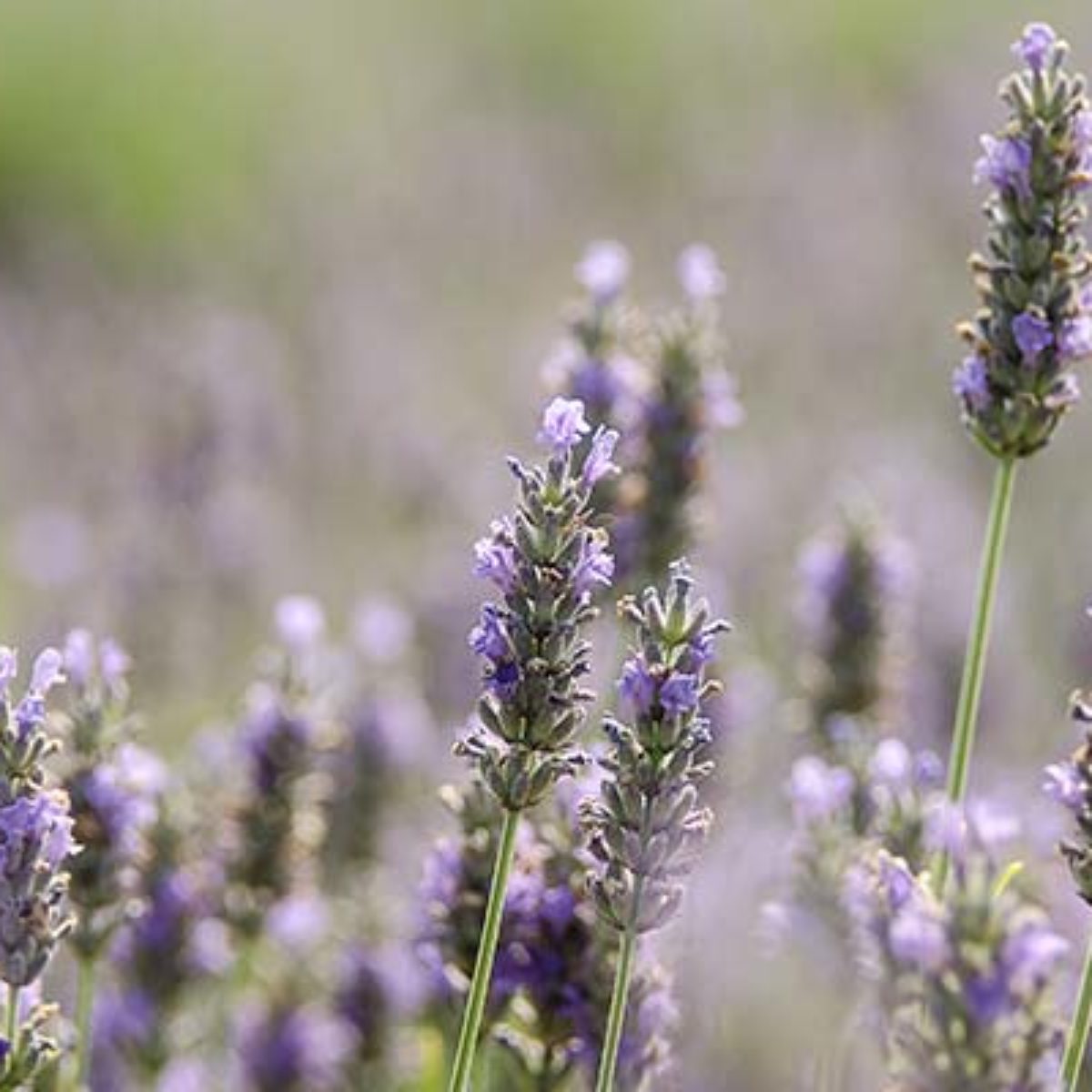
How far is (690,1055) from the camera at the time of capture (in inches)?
214

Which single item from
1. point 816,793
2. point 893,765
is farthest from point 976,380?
point 816,793

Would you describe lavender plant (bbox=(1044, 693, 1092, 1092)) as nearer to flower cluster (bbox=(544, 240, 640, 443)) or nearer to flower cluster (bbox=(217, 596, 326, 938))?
flower cluster (bbox=(544, 240, 640, 443))

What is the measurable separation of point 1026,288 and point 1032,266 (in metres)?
0.04

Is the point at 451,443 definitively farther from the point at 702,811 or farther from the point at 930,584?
the point at 702,811

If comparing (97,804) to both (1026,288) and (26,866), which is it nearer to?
(26,866)

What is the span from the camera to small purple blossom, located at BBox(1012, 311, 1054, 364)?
4.43m

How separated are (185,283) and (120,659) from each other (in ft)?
51.9

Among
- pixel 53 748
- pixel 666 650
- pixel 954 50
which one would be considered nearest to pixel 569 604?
pixel 666 650

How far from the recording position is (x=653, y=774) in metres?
3.67

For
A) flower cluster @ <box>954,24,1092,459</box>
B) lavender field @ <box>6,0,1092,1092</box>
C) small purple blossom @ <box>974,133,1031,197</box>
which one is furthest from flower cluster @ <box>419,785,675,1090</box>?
small purple blossom @ <box>974,133,1031,197</box>

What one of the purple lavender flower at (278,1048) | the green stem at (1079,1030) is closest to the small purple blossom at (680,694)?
the green stem at (1079,1030)

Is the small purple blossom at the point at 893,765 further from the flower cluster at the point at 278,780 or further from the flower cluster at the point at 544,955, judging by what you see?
the flower cluster at the point at 278,780

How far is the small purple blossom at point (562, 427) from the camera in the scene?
376 centimetres

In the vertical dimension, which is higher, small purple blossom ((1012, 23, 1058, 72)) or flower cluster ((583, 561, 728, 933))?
small purple blossom ((1012, 23, 1058, 72))
